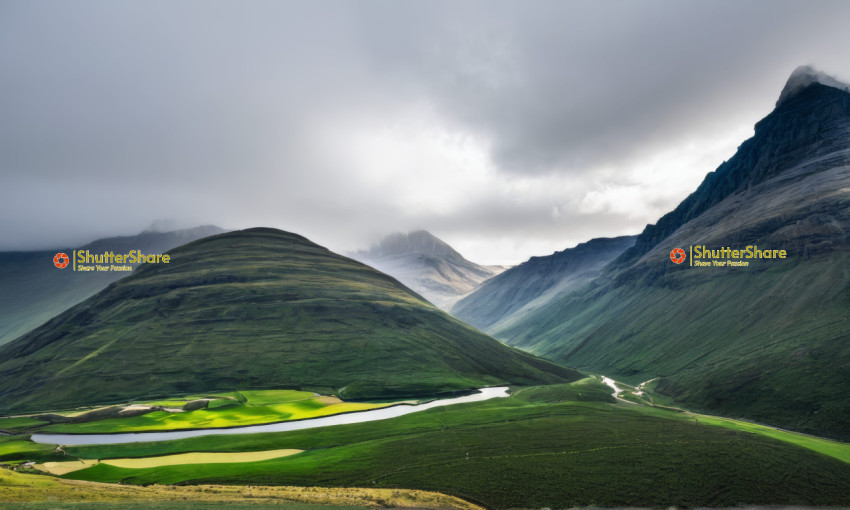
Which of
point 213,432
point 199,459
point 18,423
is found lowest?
point 213,432

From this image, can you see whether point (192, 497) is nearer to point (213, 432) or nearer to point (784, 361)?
point (213, 432)

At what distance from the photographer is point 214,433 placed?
10162 centimetres

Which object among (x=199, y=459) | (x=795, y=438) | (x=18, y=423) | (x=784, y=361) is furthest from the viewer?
(x=784, y=361)

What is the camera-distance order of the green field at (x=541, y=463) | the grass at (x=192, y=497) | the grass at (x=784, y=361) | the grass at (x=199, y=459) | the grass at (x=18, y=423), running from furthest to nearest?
the grass at (x=18, y=423) → the grass at (x=784, y=361) → the grass at (x=199, y=459) → the green field at (x=541, y=463) → the grass at (x=192, y=497)

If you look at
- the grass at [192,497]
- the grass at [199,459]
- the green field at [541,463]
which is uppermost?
the grass at [192,497]

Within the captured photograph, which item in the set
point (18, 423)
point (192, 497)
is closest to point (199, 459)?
point (192, 497)

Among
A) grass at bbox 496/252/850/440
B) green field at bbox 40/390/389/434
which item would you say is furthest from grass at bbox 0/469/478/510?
grass at bbox 496/252/850/440

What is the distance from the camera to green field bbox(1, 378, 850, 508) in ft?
207

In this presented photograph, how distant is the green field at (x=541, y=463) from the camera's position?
2483 inches

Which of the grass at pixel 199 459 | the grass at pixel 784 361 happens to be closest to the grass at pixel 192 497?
the grass at pixel 199 459

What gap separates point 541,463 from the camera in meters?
72.6

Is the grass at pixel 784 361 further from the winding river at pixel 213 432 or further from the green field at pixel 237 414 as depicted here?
the green field at pixel 237 414

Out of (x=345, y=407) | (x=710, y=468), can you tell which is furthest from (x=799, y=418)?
(x=345, y=407)

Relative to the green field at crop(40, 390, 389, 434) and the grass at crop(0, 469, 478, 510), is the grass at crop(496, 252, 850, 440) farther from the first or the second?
the green field at crop(40, 390, 389, 434)
